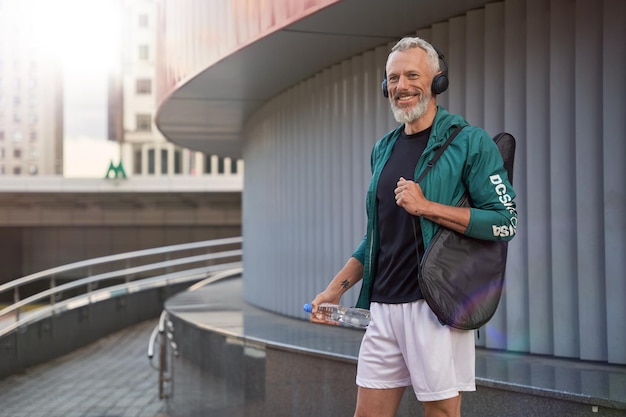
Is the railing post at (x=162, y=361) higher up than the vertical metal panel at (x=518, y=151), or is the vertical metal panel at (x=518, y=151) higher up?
the vertical metal panel at (x=518, y=151)

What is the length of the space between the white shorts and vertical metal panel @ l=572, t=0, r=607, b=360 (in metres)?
2.39

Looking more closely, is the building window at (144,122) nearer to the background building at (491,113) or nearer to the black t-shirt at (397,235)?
the background building at (491,113)

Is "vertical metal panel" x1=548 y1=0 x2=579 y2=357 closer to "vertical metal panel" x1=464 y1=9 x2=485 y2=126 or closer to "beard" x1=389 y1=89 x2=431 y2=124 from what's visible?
"vertical metal panel" x1=464 y1=9 x2=485 y2=126

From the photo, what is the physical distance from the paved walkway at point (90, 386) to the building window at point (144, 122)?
54780mm

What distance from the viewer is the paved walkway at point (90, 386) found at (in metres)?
8.11

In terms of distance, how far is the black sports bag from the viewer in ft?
8.48

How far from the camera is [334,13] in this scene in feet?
17.5

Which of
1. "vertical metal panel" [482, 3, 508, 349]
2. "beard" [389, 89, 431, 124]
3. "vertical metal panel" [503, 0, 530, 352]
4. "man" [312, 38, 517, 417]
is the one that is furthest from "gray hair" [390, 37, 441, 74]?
"vertical metal panel" [482, 3, 508, 349]

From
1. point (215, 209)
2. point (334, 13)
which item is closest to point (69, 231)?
point (215, 209)

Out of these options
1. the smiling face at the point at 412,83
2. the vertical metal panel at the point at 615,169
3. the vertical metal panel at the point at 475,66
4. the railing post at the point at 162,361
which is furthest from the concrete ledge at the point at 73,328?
the smiling face at the point at 412,83

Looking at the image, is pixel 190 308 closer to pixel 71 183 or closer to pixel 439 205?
pixel 439 205

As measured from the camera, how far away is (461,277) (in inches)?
103

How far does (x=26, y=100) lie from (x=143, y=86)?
33.0 m

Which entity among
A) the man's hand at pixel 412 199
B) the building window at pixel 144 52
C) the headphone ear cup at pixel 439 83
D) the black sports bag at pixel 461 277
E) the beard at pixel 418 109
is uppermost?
the building window at pixel 144 52
